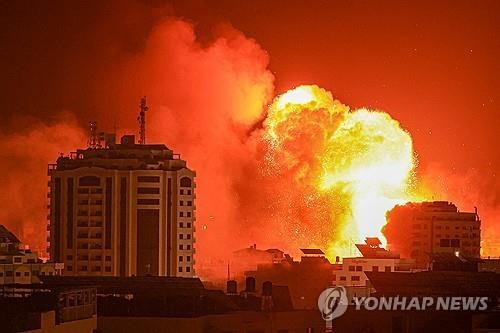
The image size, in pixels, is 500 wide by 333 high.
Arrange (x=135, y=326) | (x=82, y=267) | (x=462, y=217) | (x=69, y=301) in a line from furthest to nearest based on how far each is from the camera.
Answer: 1. (x=462, y=217)
2. (x=82, y=267)
3. (x=135, y=326)
4. (x=69, y=301)

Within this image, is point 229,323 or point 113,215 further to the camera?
point 113,215

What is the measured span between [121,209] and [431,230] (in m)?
16.0

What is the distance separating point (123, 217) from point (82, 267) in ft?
7.35

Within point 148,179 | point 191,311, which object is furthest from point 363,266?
point 191,311

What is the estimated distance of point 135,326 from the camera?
55031mm

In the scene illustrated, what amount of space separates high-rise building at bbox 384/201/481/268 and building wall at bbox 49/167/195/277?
8751mm

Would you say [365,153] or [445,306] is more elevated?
[365,153]

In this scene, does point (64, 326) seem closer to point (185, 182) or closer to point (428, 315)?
point (428, 315)

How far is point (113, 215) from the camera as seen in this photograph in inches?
3701

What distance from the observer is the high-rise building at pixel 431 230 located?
100438 mm

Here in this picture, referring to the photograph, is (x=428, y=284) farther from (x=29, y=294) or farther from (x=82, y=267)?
(x=82, y=267)

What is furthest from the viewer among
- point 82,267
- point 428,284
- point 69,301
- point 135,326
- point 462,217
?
point 462,217

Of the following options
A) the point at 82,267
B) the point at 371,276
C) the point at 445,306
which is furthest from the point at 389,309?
the point at 82,267

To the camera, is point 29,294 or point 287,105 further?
point 287,105
